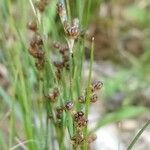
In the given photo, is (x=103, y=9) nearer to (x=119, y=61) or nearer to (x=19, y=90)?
(x=119, y=61)

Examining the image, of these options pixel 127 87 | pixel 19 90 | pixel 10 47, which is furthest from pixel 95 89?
pixel 127 87

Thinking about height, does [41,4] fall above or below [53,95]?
above

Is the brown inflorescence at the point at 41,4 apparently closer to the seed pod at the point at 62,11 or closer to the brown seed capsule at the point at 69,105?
the seed pod at the point at 62,11

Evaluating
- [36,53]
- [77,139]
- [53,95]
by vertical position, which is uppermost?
[36,53]

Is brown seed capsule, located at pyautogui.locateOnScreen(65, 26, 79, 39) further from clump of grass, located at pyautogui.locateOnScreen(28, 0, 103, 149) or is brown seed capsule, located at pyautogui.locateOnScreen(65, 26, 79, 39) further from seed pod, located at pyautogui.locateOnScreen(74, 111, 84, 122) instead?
seed pod, located at pyautogui.locateOnScreen(74, 111, 84, 122)

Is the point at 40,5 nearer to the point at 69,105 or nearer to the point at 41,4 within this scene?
the point at 41,4

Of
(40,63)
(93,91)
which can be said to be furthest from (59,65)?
(93,91)

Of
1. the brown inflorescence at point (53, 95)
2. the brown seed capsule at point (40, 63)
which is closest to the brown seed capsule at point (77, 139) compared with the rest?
the brown inflorescence at point (53, 95)

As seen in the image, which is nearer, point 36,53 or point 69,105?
point 69,105

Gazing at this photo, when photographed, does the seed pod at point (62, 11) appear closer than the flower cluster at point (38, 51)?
Yes
